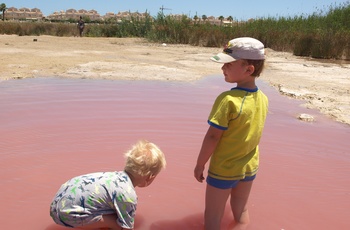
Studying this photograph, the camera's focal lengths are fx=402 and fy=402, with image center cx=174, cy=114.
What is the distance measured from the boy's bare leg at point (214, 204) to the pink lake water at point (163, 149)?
0.33 meters

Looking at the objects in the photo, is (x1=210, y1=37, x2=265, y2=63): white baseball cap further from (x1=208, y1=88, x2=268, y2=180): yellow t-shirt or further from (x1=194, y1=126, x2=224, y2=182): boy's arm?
(x1=194, y1=126, x2=224, y2=182): boy's arm

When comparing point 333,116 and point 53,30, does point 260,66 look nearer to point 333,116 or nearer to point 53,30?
point 333,116

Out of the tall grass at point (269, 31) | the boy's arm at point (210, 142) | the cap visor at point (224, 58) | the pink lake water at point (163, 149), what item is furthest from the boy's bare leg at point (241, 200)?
the tall grass at point (269, 31)

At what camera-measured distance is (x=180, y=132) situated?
4.62m

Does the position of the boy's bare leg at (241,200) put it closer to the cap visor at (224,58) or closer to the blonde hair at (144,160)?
the blonde hair at (144,160)

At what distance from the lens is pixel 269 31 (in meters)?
18.9

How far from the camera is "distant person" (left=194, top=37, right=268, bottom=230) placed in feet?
7.13

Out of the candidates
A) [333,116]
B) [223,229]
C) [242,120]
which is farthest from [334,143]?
[242,120]

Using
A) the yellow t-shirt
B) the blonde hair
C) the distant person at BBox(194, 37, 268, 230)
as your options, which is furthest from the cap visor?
the blonde hair

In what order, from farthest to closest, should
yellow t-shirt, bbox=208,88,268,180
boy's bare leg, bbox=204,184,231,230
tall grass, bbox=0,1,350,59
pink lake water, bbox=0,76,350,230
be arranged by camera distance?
tall grass, bbox=0,1,350,59
pink lake water, bbox=0,76,350,230
boy's bare leg, bbox=204,184,231,230
yellow t-shirt, bbox=208,88,268,180

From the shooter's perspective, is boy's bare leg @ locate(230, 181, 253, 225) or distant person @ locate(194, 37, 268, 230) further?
boy's bare leg @ locate(230, 181, 253, 225)

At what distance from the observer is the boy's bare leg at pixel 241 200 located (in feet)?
8.18

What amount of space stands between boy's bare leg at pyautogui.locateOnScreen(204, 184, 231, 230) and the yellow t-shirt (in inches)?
3.6

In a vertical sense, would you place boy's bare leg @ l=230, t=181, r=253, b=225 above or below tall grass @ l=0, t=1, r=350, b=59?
below
